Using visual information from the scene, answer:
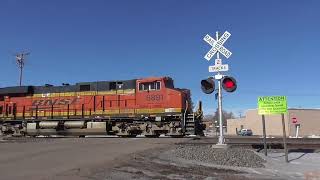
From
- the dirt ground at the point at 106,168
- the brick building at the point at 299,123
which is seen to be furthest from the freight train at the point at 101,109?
the brick building at the point at 299,123

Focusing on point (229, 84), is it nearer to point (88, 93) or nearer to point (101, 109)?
point (101, 109)

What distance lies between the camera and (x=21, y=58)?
63594 mm

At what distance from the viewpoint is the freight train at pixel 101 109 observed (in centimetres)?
2709

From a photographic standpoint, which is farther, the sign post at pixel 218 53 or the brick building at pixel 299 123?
the brick building at pixel 299 123

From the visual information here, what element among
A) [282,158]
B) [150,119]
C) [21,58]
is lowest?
[282,158]

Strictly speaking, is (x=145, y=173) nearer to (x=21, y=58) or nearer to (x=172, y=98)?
(x=172, y=98)

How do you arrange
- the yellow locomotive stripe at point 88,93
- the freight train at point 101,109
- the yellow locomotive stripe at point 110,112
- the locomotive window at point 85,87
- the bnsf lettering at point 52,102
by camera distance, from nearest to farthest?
the freight train at point 101,109 < the yellow locomotive stripe at point 110,112 < the yellow locomotive stripe at point 88,93 < the locomotive window at point 85,87 < the bnsf lettering at point 52,102

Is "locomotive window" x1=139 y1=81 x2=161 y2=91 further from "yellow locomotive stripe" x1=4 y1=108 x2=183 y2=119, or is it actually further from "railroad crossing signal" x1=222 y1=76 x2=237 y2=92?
"railroad crossing signal" x1=222 y1=76 x2=237 y2=92

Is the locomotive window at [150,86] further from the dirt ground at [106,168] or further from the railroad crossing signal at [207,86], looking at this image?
the dirt ground at [106,168]

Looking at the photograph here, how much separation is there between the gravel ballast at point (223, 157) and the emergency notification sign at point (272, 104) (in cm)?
216

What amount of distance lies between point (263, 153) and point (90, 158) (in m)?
7.44

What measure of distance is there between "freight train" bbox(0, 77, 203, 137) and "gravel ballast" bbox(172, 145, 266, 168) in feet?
31.4

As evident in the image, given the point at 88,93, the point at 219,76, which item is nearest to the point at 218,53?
the point at 219,76

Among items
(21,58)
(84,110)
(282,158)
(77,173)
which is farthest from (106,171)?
(21,58)
